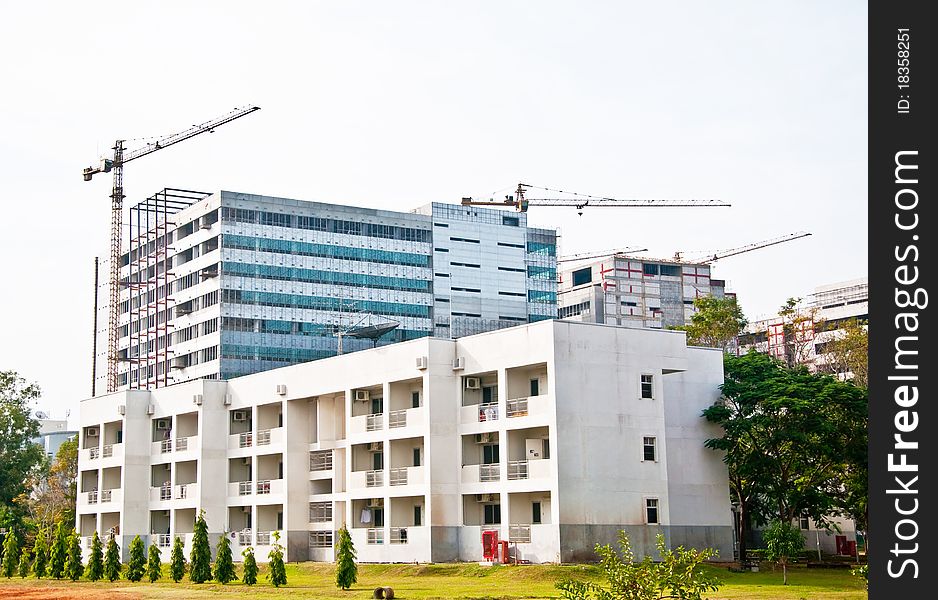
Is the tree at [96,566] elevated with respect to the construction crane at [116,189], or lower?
lower

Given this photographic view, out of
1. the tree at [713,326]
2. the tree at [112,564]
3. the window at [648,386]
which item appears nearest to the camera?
the window at [648,386]

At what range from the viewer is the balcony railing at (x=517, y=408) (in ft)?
155

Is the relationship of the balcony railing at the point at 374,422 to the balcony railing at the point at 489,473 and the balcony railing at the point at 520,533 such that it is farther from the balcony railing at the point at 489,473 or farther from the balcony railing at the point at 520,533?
the balcony railing at the point at 520,533

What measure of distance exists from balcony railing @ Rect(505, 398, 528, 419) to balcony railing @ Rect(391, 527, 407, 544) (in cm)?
750

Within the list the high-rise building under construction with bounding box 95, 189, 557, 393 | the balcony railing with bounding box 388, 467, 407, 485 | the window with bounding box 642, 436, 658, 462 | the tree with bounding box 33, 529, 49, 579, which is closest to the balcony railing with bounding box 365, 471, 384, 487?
the balcony railing with bounding box 388, 467, 407, 485

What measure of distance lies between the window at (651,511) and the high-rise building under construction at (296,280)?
64.2 m

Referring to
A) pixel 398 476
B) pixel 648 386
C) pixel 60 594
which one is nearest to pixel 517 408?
pixel 648 386

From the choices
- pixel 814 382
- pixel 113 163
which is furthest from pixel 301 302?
pixel 814 382

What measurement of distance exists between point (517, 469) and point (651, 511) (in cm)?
555

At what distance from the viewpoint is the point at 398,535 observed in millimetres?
51375

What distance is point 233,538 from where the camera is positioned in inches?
2419

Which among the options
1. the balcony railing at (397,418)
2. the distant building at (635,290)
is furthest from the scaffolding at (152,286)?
the balcony railing at (397,418)

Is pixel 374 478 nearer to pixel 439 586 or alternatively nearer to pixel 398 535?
pixel 398 535

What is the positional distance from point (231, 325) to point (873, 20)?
111m
